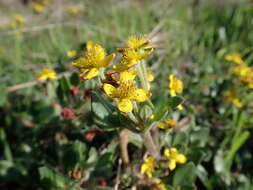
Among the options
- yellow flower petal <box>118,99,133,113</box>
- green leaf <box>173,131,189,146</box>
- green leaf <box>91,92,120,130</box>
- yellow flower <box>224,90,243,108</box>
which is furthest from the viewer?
yellow flower <box>224,90,243,108</box>

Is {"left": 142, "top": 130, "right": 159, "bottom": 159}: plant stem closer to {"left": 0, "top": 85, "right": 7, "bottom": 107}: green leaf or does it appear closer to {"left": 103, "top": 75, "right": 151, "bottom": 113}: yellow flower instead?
{"left": 103, "top": 75, "right": 151, "bottom": 113}: yellow flower

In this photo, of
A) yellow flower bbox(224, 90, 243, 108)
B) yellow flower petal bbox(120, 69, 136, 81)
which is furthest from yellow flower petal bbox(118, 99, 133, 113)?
yellow flower bbox(224, 90, 243, 108)

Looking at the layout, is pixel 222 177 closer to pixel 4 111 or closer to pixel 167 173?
pixel 167 173

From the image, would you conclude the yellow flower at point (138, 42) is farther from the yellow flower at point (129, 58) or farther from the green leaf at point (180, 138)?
the green leaf at point (180, 138)

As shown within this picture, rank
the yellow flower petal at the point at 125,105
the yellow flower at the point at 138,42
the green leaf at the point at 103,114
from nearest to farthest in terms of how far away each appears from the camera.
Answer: the yellow flower petal at the point at 125,105, the green leaf at the point at 103,114, the yellow flower at the point at 138,42

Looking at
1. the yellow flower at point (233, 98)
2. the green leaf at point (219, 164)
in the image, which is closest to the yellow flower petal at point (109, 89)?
the green leaf at point (219, 164)

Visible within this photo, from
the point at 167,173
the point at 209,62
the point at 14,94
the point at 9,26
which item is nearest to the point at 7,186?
the point at 14,94
